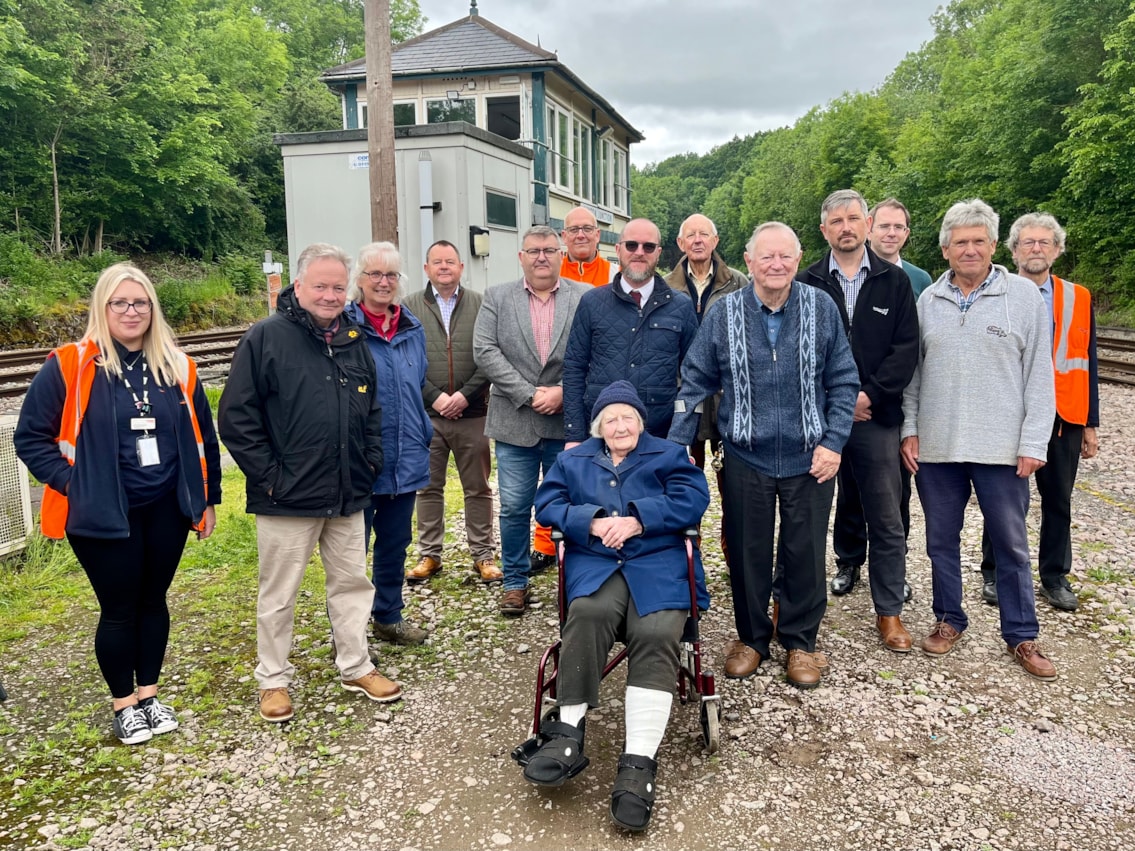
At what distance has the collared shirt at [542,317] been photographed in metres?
4.90

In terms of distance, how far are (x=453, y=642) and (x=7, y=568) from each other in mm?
3031

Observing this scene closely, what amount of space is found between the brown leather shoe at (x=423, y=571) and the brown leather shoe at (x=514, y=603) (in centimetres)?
76

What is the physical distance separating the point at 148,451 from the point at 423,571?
239 centimetres

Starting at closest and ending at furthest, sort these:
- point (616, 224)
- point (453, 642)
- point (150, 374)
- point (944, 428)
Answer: point (150, 374) < point (944, 428) < point (453, 642) < point (616, 224)

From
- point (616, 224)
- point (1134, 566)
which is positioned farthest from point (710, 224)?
point (616, 224)

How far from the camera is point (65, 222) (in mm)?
24156

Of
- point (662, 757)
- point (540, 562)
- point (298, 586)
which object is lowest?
point (662, 757)

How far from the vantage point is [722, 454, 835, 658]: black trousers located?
391cm

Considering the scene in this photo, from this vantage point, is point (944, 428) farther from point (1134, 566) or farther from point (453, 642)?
point (453, 642)

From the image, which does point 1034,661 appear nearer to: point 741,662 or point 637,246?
point 741,662

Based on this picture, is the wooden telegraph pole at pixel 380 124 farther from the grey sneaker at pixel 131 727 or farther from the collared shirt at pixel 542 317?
the grey sneaker at pixel 131 727

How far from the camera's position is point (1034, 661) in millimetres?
4008

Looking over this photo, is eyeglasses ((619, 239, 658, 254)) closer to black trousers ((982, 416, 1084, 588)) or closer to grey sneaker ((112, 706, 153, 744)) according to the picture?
black trousers ((982, 416, 1084, 588))

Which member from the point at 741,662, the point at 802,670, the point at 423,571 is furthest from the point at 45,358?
the point at 802,670
